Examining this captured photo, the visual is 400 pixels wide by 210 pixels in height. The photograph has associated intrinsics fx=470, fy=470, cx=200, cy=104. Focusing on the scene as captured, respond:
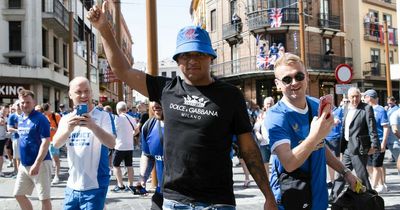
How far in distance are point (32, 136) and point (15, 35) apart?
77.9 feet

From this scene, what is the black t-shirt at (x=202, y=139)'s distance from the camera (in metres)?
2.80

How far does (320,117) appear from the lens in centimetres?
282

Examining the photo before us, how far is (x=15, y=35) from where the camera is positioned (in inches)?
1103

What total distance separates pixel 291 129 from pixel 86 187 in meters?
2.23

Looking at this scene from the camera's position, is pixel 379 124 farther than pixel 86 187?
Yes

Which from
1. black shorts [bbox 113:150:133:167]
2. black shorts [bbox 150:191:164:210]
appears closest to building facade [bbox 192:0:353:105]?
black shorts [bbox 113:150:133:167]

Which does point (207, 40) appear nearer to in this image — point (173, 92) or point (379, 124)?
point (173, 92)

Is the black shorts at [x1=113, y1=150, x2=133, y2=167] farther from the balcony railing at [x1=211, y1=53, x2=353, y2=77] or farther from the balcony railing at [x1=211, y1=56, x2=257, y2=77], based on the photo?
the balcony railing at [x1=211, y1=56, x2=257, y2=77]

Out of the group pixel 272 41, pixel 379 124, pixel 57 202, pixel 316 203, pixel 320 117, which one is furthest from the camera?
pixel 272 41

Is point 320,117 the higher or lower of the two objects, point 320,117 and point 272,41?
the lower

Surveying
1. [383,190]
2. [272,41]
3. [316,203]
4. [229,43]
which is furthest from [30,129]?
[229,43]

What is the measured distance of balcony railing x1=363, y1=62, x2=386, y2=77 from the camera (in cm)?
3825

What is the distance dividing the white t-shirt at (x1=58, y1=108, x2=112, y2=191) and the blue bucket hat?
199 centimetres

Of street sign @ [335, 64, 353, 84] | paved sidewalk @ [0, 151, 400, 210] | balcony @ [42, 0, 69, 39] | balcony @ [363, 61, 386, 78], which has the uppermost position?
balcony @ [42, 0, 69, 39]
